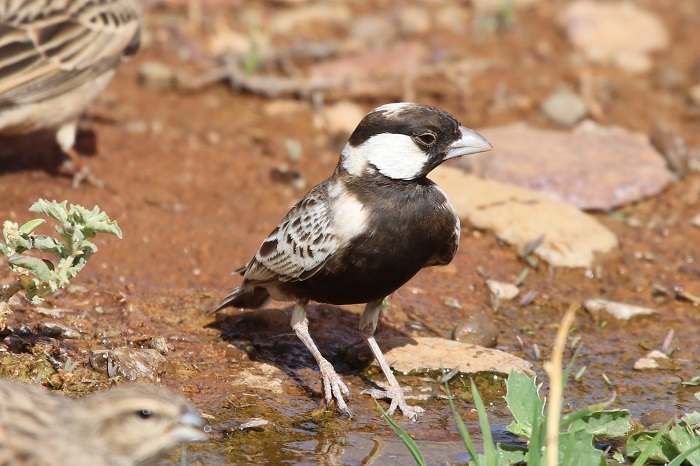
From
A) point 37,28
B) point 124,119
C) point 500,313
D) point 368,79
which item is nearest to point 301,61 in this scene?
point 368,79

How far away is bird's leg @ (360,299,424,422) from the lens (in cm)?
586

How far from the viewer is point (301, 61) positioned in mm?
12078

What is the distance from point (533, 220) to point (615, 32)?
535cm

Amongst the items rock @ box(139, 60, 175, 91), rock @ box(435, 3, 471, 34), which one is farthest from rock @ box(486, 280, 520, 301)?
rock @ box(435, 3, 471, 34)

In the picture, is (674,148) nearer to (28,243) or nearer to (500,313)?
(500,313)

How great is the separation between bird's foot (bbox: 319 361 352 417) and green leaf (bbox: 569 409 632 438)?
1.28m

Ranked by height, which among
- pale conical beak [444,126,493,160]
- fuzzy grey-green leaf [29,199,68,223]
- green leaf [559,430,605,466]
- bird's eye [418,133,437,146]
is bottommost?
green leaf [559,430,605,466]

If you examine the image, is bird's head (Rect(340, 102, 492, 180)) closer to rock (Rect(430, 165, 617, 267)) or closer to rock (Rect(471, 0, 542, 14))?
rock (Rect(430, 165, 617, 267))

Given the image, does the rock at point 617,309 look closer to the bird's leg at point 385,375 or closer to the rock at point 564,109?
the bird's leg at point 385,375

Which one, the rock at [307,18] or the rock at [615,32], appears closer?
the rock at [615,32]

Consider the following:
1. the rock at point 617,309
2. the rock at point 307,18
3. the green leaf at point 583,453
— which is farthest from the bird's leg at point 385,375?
the rock at point 307,18

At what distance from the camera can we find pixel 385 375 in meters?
6.14

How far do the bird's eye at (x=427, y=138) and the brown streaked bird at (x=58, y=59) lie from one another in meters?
3.78

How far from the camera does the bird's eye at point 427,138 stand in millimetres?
5938
